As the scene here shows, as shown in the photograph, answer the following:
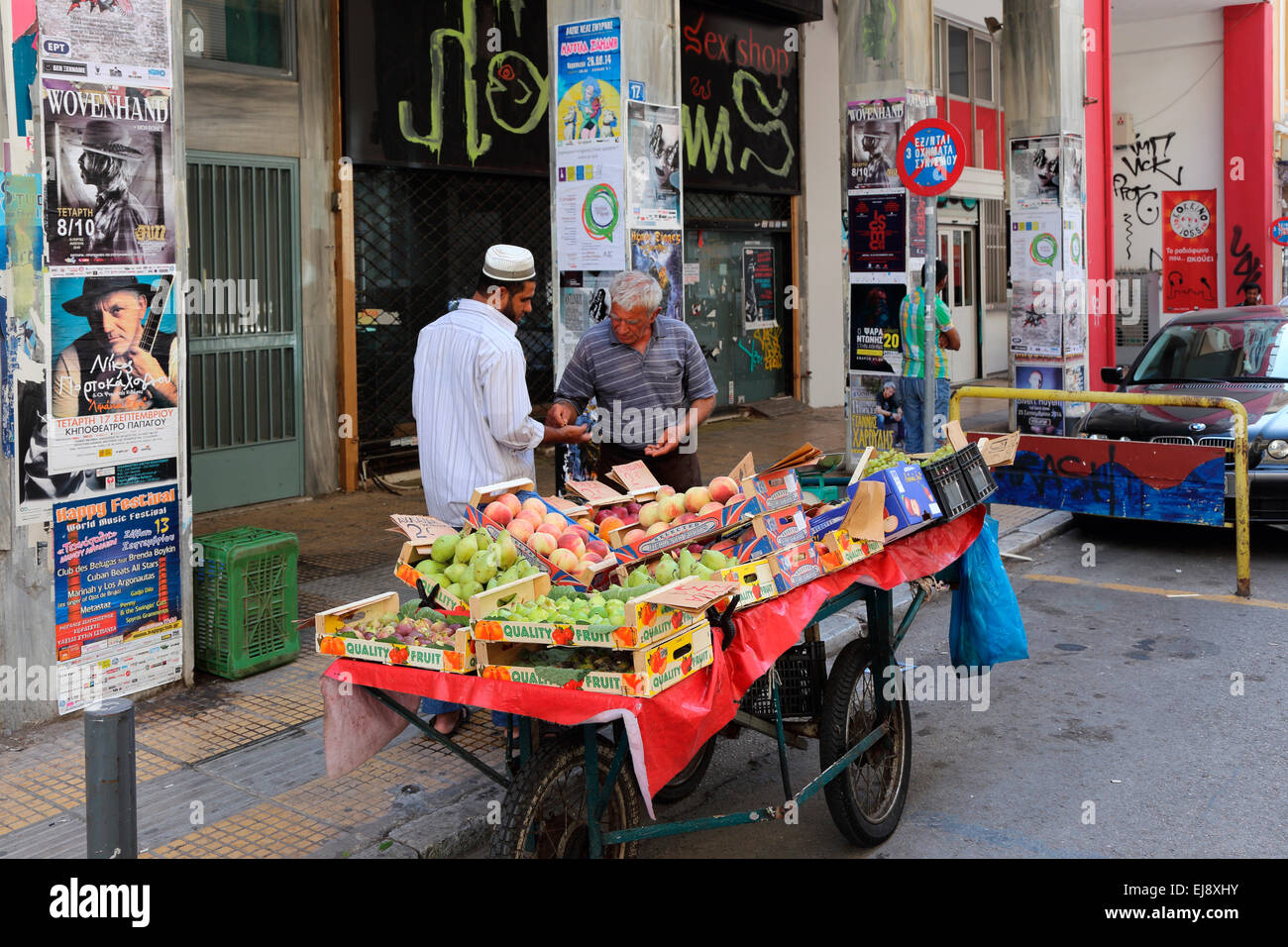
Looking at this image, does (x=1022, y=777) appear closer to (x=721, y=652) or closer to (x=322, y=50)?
(x=721, y=652)

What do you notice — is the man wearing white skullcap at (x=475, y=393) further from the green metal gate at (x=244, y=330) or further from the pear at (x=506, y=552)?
the green metal gate at (x=244, y=330)

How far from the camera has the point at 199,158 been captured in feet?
30.7

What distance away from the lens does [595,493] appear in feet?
16.2

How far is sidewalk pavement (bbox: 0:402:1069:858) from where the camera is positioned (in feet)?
14.5

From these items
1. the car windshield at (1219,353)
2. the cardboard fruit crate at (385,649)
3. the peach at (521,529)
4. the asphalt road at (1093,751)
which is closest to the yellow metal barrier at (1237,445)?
the asphalt road at (1093,751)

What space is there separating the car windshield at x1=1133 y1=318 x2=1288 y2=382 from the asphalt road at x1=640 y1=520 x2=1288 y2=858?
8.36ft

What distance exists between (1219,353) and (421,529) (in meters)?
8.33

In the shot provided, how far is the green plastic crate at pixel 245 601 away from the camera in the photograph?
237 inches

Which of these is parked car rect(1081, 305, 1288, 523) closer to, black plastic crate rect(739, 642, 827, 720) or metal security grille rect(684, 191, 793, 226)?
black plastic crate rect(739, 642, 827, 720)
